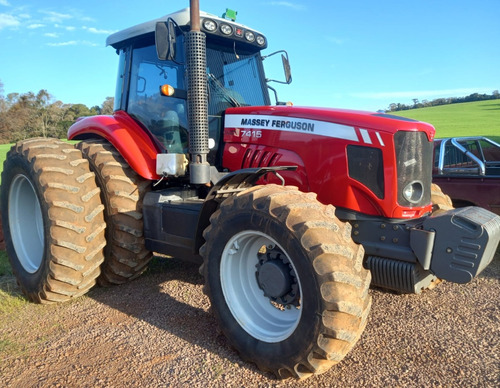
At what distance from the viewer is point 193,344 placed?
300 centimetres

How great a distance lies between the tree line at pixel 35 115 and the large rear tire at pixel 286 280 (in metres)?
31.2

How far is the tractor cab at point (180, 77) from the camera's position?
3871 millimetres

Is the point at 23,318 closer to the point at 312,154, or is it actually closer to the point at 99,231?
the point at 99,231

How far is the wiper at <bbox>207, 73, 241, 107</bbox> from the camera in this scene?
12.9 feet

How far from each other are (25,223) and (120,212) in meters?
1.38

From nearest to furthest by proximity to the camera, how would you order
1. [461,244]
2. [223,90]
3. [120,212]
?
1. [461,244]
2. [120,212]
3. [223,90]

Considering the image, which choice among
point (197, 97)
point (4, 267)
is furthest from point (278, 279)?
point (4, 267)

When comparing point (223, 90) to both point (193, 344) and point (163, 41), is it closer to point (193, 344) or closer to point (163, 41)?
point (163, 41)

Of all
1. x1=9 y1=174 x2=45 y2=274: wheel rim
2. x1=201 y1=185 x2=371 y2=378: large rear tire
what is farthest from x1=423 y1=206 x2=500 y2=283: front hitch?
x1=9 y1=174 x2=45 y2=274: wheel rim

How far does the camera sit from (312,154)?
3248 mm

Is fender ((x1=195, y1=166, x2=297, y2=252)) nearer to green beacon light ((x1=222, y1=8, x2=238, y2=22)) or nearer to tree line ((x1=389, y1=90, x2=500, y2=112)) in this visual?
green beacon light ((x1=222, y1=8, x2=238, y2=22))

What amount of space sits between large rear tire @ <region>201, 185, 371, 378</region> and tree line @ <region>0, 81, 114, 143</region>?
3125cm

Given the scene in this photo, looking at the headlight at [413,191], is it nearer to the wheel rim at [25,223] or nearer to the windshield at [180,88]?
the windshield at [180,88]

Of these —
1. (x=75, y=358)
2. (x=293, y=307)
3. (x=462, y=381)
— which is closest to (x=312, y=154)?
(x=293, y=307)
